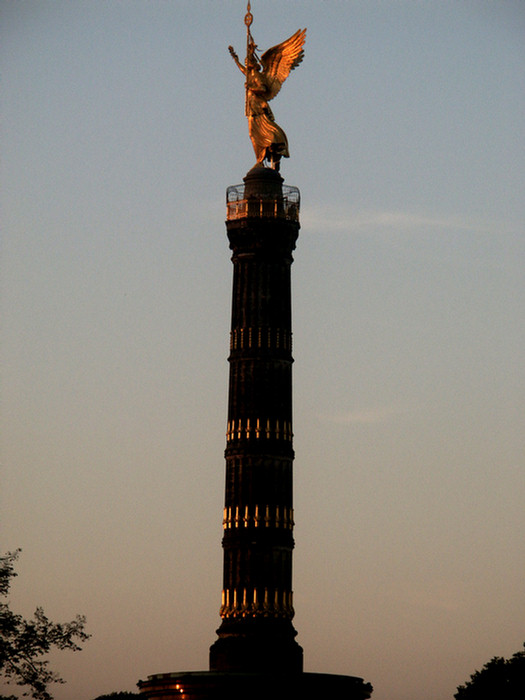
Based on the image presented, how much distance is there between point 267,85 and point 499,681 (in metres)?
47.2

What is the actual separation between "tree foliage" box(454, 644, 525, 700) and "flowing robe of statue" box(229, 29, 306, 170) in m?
40.9

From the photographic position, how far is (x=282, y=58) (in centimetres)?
12094

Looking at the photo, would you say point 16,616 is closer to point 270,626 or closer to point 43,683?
point 43,683

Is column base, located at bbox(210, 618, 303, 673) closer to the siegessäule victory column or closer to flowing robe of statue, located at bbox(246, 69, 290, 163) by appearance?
the siegessäule victory column

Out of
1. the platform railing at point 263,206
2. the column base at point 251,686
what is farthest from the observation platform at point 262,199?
the column base at point 251,686

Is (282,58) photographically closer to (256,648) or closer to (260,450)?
(260,450)

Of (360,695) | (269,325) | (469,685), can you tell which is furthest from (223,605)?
(469,685)

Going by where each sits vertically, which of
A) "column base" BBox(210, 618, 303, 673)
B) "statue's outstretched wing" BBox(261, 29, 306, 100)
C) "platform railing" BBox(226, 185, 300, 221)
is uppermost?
"statue's outstretched wing" BBox(261, 29, 306, 100)

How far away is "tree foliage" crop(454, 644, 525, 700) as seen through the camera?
406 feet

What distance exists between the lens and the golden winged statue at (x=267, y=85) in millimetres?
119750

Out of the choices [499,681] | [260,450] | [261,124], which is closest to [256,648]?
[260,450]

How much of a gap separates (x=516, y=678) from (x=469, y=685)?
21.4ft

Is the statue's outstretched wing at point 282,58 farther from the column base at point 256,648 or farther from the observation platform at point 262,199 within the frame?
the column base at point 256,648

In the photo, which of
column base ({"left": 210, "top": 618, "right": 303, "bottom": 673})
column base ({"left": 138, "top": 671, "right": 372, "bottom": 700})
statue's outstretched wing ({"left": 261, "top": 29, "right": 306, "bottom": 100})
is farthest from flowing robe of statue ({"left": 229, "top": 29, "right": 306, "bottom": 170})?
column base ({"left": 138, "top": 671, "right": 372, "bottom": 700})
